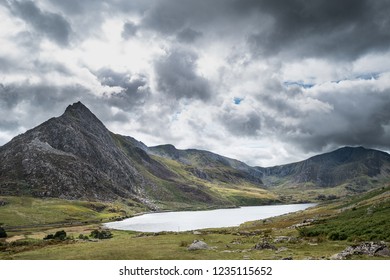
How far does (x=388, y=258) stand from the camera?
129ft

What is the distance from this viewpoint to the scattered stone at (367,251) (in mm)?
40469

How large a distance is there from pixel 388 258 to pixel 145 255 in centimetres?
3008

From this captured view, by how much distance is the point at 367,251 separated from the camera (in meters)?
41.9

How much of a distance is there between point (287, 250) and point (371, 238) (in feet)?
49.1

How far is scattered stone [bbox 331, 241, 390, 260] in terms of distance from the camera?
133ft

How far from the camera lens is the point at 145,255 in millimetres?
48156

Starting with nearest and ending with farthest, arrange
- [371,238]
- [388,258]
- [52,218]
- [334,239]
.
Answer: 1. [388,258]
2. [371,238]
3. [334,239]
4. [52,218]
